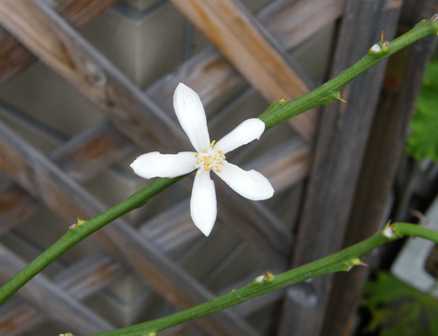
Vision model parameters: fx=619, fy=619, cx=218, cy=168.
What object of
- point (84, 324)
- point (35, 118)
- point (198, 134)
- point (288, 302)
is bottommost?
point (198, 134)

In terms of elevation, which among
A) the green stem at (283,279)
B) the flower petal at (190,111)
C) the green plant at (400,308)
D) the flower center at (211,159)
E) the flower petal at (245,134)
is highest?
the green plant at (400,308)

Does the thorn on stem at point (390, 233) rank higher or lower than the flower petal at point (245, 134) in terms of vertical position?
lower

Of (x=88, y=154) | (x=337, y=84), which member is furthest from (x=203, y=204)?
(x=88, y=154)

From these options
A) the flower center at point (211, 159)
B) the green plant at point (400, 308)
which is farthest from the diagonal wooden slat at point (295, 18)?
the green plant at point (400, 308)

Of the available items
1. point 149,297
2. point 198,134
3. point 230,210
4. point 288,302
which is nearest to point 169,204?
point 230,210

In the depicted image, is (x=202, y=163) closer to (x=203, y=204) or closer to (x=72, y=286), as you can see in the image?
(x=203, y=204)

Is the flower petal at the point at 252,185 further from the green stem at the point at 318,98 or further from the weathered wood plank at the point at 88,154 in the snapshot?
the weathered wood plank at the point at 88,154

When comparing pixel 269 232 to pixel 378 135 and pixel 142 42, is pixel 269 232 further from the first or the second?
pixel 142 42

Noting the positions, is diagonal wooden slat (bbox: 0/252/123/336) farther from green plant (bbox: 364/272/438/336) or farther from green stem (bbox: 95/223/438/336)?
green plant (bbox: 364/272/438/336)
